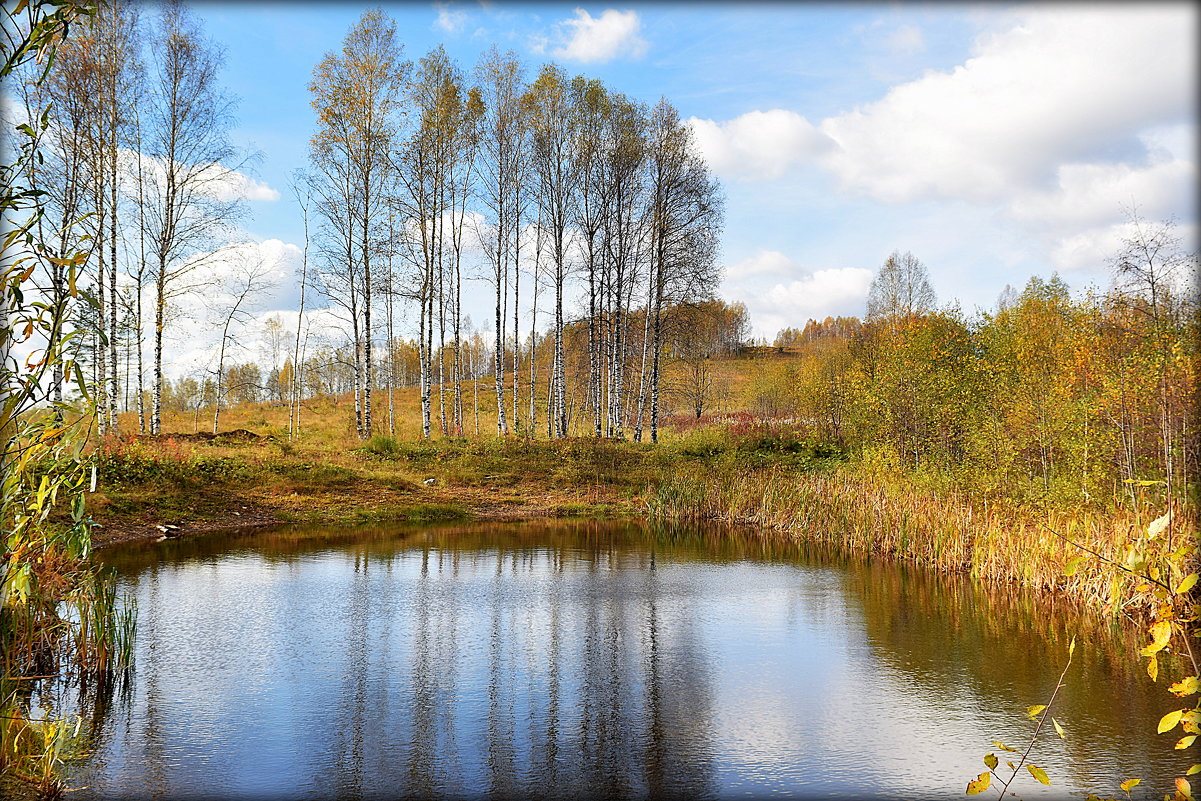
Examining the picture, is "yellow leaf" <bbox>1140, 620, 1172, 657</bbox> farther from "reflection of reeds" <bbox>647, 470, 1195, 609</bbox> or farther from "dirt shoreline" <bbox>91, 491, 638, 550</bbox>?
"dirt shoreline" <bbox>91, 491, 638, 550</bbox>

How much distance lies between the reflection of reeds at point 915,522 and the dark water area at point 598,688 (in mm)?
619

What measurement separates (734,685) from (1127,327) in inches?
309

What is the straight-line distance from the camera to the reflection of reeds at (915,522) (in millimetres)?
9594

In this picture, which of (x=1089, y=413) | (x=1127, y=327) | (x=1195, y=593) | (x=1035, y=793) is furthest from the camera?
(x=1089, y=413)

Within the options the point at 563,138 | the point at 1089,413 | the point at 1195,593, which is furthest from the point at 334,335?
the point at 1195,593

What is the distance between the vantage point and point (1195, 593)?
9070mm

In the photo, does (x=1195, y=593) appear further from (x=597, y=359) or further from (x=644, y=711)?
(x=597, y=359)

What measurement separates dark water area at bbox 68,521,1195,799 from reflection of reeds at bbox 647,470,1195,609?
2.03ft

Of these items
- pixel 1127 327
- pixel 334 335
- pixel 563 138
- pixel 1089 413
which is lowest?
pixel 1089 413

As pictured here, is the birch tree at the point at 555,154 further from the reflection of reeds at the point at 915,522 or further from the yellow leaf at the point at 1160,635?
the yellow leaf at the point at 1160,635

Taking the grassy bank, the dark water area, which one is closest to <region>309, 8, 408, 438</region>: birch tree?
the grassy bank

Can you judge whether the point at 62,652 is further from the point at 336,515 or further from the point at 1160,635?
the point at 336,515

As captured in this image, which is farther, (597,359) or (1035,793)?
(597,359)

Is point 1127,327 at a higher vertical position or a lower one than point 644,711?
higher
